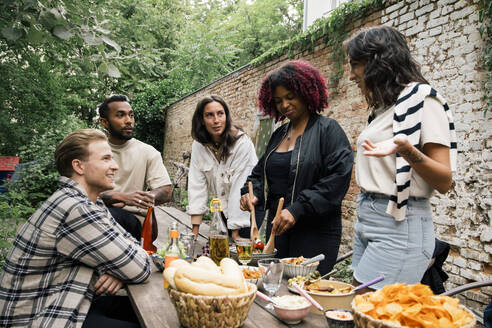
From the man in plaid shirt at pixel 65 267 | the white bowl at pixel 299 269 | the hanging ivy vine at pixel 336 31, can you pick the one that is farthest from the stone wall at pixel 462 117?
the man in plaid shirt at pixel 65 267

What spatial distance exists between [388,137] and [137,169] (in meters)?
2.21

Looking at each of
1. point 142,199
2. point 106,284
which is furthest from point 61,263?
point 142,199

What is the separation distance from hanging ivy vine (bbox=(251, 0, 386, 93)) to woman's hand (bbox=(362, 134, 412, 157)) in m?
3.78

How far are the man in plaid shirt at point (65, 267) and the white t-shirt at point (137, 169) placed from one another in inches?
49.5

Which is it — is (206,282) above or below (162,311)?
above

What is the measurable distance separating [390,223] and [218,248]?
3.11 ft

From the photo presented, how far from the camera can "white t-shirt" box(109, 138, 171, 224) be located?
312 centimetres

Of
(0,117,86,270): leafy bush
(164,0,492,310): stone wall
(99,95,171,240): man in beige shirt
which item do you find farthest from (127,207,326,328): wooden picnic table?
(0,117,86,270): leafy bush

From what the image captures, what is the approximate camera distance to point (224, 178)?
9.78 ft

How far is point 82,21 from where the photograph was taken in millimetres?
2967

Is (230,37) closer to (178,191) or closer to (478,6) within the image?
(178,191)

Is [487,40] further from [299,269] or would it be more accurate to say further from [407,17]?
[299,269]

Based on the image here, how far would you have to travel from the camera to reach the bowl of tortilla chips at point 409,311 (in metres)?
0.90

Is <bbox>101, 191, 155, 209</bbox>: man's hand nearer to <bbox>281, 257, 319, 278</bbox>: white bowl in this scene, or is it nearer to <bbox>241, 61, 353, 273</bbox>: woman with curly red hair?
<bbox>241, 61, 353, 273</bbox>: woman with curly red hair
